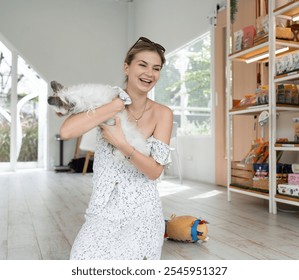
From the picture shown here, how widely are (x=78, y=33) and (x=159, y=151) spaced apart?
18.5 ft

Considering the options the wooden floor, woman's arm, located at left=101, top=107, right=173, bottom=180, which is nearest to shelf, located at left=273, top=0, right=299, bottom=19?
the wooden floor

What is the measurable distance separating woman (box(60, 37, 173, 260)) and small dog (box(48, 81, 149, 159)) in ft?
0.17

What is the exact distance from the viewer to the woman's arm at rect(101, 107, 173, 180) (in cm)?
121

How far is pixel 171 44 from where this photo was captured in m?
5.34

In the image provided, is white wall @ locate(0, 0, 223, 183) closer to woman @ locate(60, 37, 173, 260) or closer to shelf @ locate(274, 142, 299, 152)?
shelf @ locate(274, 142, 299, 152)

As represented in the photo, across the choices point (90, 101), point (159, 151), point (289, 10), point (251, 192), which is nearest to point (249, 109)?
point (251, 192)

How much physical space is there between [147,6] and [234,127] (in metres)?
3.28

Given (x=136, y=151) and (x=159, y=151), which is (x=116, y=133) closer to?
(x=136, y=151)

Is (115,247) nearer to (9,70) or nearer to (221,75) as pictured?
(221,75)

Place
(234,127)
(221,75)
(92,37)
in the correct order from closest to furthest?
(234,127) < (221,75) < (92,37)

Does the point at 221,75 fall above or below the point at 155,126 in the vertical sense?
above

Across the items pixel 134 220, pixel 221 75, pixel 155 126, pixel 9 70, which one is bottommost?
pixel 134 220

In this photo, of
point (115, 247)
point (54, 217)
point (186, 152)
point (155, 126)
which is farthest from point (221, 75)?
point (115, 247)

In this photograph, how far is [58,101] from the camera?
110 centimetres
